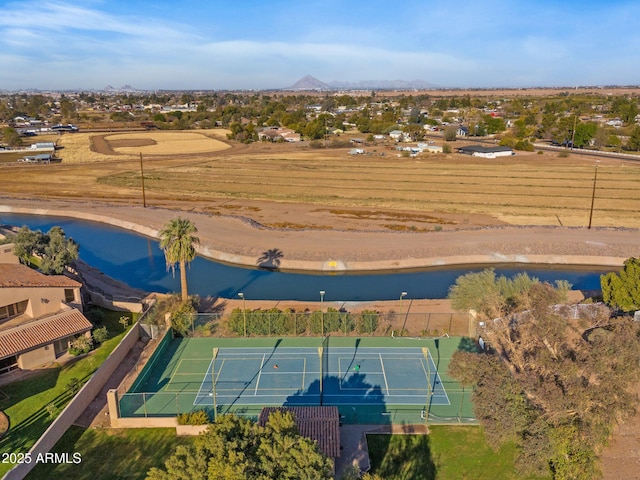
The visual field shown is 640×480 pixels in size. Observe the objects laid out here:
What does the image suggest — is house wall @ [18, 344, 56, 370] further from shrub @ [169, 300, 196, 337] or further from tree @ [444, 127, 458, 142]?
tree @ [444, 127, 458, 142]

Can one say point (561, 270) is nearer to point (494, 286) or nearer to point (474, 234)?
point (474, 234)

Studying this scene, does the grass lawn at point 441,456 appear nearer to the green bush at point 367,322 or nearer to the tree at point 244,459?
the tree at point 244,459

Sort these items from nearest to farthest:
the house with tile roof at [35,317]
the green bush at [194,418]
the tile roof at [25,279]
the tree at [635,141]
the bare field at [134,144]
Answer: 1. the green bush at [194,418]
2. the house with tile roof at [35,317]
3. the tile roof at [25,279]
4. the tree at [635,141]
5. the bare field at [134,144]

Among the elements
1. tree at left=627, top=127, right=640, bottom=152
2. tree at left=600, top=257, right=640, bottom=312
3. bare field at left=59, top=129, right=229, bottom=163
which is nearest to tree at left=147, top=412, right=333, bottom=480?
tree at left=600, top=257, right=640, bottom=312

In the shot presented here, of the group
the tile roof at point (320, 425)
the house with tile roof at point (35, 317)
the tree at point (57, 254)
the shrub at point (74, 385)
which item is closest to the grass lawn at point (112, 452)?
the shrub at point (74, 385)

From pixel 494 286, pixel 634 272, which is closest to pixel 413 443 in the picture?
pixel 494 286

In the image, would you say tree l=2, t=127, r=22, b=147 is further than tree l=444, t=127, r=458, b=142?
No

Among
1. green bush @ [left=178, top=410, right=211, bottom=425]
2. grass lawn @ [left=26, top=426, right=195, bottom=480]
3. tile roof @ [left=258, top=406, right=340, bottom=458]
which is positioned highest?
tile roof @ [left=258, top=406, right=340, bottom=458]

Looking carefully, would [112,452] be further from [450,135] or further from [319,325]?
[450,135]
